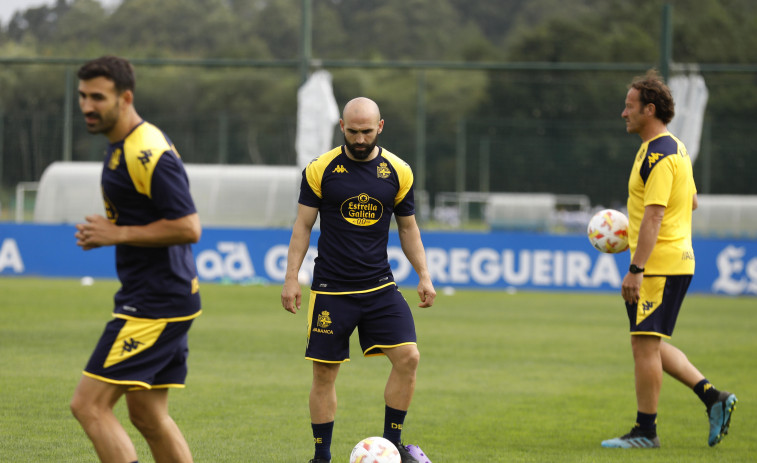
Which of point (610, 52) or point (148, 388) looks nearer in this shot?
point (148, 388)

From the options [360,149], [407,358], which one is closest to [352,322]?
[407,358]

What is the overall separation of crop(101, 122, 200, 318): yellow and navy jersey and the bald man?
1.50 meters

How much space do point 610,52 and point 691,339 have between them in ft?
180

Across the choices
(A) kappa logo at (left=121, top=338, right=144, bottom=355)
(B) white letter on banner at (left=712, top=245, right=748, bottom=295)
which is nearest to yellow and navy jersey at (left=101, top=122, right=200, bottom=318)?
(A) kappa logo at (left=121, top=338, right=144, bottom=355)

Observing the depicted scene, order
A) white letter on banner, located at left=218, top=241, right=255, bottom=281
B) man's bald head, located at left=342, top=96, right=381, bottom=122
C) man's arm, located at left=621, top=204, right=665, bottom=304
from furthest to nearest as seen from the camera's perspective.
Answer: white letter on banner, located at left=218, top=241, right=255, bottom=281 < man's arm, located at left=621, top=204, right=665, bottom=304 < man's bald head, located at left=342, top=96, right=381, bottom=122

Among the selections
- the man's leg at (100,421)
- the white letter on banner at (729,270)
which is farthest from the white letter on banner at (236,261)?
the man's leg at (100,421)

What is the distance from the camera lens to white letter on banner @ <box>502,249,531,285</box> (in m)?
18.4

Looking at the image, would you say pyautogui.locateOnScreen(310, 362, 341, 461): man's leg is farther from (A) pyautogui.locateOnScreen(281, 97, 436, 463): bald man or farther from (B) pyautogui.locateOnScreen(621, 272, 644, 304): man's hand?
(B) pyautogui.locateOnScreen(621, 272, 644, 304): man's hand

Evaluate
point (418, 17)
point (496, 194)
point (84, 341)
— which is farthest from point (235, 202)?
point (418, 17)

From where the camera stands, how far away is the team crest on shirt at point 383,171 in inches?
245

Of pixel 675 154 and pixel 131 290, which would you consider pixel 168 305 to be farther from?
pixel 675 154

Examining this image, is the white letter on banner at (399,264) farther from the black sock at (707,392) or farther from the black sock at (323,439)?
the black sock at (323,439)

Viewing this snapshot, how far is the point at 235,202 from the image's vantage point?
26.0m

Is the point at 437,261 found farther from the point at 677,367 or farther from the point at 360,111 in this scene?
the point at 360,111
